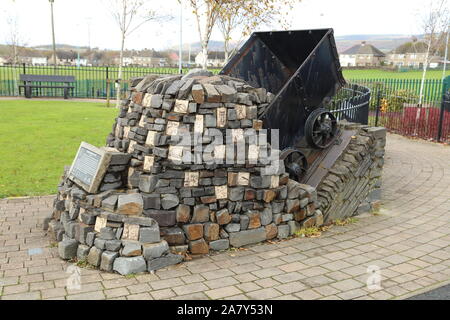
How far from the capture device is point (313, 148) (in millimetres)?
6730

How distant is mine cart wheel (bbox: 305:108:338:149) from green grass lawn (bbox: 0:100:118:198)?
4595 millimetres

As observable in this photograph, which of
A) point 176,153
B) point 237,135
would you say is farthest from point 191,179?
point 237,135

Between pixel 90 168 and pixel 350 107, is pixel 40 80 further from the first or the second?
pixel 90 168

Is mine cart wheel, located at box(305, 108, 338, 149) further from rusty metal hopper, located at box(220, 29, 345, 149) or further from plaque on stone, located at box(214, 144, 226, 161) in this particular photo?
plaque on stone, located at box(214, 144, 226, 161)

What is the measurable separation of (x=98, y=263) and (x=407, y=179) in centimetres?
714

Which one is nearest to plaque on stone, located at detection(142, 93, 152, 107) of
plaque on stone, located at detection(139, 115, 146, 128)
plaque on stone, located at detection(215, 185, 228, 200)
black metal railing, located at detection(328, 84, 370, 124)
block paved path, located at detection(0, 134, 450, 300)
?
plaque on stone, located at detection(139, 115, 146, 128)

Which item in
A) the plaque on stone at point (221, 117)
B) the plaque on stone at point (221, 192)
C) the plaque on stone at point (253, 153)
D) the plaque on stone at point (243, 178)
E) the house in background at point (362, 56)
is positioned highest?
the house in background at point (362, 56)

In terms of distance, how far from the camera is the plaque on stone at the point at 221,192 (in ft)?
17.1

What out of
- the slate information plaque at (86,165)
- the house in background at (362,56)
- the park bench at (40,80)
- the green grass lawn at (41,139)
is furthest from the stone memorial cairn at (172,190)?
the house in background at (362,56)

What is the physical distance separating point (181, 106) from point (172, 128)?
0.90 ft

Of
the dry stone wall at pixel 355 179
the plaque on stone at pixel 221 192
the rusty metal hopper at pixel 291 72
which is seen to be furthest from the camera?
the dry stone wall at pixel 355 179

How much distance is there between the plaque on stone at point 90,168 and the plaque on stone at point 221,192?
4.32 feet

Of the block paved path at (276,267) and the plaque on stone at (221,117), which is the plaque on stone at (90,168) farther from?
the plaque on stone at (221,117)

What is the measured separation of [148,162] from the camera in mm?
5094
